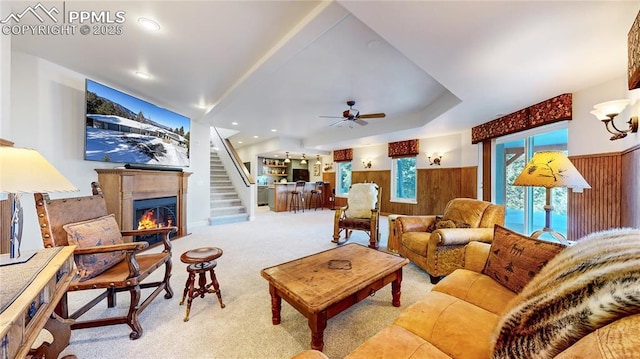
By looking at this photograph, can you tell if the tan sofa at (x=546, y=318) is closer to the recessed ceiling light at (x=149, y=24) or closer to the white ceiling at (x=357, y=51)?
the white ceiling at (x=357, y=51)

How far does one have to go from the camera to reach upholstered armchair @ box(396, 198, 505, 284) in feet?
7.90

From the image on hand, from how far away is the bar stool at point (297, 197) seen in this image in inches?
324

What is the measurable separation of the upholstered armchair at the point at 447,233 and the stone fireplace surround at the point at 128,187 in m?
3.64

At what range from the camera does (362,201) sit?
426cm

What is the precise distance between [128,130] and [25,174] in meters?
2.98

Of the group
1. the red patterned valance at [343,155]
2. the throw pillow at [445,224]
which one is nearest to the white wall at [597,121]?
the throw pillow at [445,224]

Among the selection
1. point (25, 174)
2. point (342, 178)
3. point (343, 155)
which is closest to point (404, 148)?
point (343, 155)

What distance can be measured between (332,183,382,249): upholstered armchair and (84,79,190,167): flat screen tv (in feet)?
11.3

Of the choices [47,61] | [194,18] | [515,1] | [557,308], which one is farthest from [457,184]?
[47,61]

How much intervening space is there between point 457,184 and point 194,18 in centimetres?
597

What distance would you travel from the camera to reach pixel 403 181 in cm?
698

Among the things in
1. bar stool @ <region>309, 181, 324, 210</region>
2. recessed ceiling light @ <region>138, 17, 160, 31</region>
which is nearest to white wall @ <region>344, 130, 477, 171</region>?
bar stool @ <region>309, 181, 324, 210</region>

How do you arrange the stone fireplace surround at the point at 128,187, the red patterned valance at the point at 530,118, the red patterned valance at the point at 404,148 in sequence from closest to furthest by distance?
the red patterned valance at the point at 530,118 < the stone fireplace surround at the point at 128,187 < the red patterned valance at the point at 404,148

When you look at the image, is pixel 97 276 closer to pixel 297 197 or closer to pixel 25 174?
pixel 25 174
